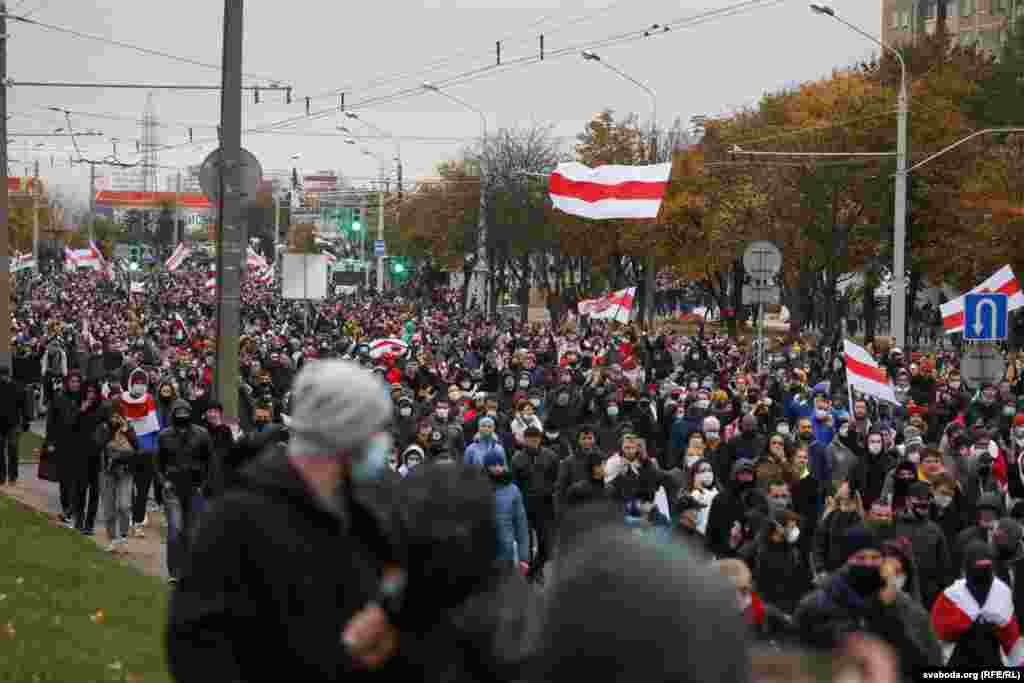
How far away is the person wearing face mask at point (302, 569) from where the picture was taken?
3.14 meters

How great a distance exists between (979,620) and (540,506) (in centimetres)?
714

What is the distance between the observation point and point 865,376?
907 inches

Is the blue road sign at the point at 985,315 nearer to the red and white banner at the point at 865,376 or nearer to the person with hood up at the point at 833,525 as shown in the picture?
the red and white banner at the point at 865,376

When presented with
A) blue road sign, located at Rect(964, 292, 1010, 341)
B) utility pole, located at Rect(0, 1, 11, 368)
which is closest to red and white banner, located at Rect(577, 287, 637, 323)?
utility pole, located at Rect(0, 1, 11, 368)

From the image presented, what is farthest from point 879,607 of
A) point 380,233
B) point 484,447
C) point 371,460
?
point 380,233

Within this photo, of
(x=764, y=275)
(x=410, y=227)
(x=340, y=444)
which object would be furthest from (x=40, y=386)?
(x=410, y=227)

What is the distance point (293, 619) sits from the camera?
10.3 ft

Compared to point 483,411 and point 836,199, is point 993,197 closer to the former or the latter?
point 836,199

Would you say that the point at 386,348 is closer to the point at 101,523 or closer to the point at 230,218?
the point at 101,523

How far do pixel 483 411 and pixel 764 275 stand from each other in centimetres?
747

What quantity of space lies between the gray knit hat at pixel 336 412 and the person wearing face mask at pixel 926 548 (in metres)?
7.96

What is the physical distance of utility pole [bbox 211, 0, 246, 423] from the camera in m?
17.8

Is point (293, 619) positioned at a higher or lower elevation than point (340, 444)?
lower

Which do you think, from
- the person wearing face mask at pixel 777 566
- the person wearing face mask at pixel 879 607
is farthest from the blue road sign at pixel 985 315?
the person wearing face mask at pixel 879 607
